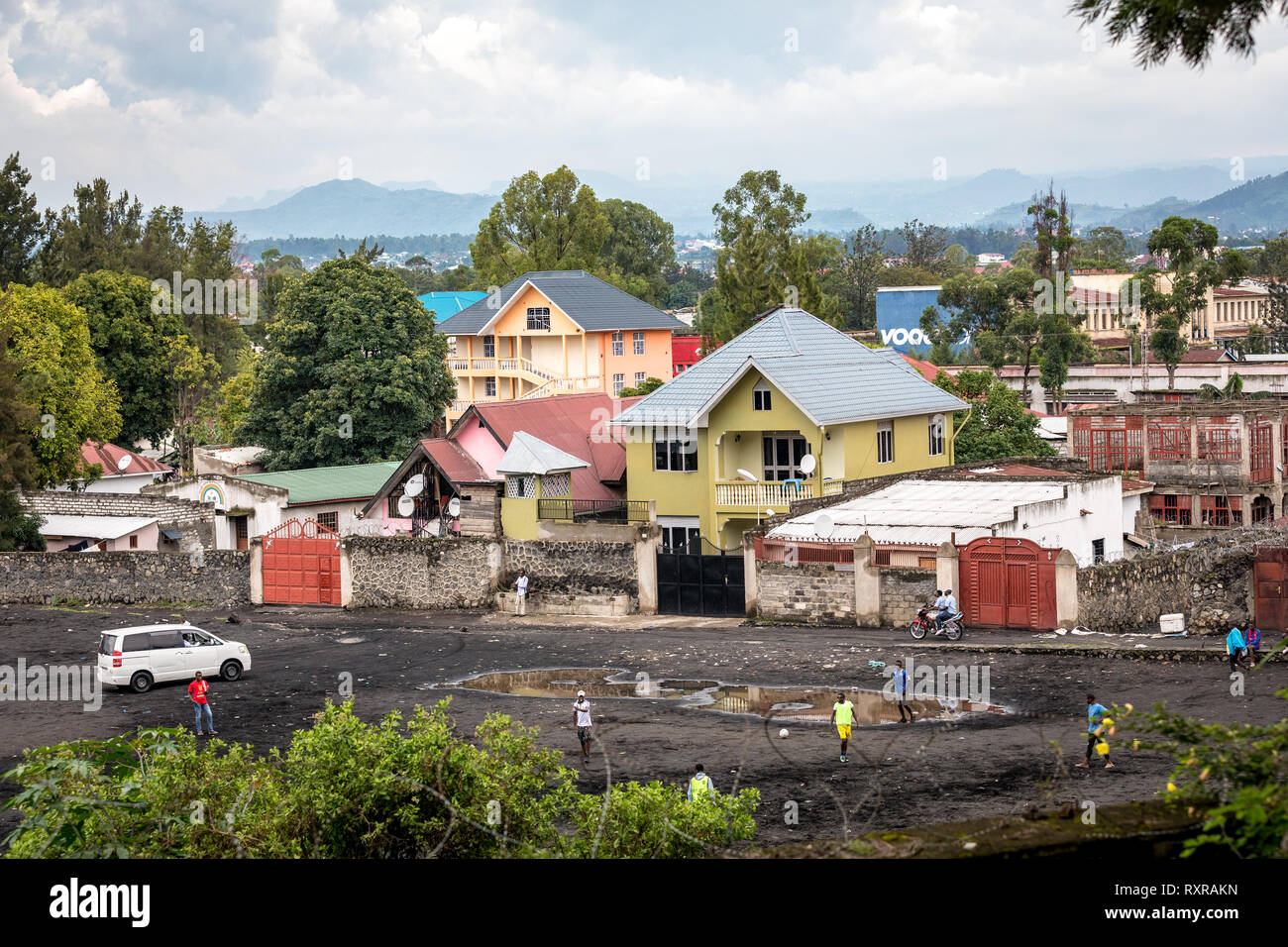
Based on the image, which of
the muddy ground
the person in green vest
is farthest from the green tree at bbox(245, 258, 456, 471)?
the person in green vest

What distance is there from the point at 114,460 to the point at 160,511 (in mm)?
17159

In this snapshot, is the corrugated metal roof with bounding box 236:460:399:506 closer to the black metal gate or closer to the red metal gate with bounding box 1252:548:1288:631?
the black metal gate

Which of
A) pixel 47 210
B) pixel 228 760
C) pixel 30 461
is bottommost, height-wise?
pixel 228 760

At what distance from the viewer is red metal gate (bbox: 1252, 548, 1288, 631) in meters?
27.8

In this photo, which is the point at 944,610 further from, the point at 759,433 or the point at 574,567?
the point at 759,433

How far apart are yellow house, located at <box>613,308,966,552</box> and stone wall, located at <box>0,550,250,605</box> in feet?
40.1

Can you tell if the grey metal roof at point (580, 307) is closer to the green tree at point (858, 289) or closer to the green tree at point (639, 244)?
the green tree at point (639, 244)

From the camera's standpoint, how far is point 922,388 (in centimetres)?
4569

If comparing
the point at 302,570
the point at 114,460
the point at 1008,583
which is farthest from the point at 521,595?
the point at 114,460

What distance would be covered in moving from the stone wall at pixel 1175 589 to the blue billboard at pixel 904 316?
79134 millimetres

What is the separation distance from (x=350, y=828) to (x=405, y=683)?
54.2 feet

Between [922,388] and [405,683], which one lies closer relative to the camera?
[405,683]
